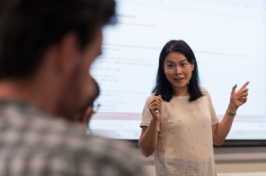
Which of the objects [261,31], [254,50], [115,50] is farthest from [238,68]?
[115,50]

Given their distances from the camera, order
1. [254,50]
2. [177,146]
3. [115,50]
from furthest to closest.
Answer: [254,50], [115,50], [177,146]

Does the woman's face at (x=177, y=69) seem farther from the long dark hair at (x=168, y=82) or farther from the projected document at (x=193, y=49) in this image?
the projected document at (x=193, y=49)

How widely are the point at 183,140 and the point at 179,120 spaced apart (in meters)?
0.11

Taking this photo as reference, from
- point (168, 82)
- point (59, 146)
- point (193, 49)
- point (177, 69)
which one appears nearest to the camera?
point (59, 146)

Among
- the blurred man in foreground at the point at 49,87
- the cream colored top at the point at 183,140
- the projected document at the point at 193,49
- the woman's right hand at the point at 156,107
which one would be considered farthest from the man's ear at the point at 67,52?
the projected document at the point at 193,49

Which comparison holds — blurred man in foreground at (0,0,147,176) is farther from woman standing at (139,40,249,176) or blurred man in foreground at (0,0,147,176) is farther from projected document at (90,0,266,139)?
projected document at (90,0,266,139)

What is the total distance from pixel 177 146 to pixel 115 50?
96cm

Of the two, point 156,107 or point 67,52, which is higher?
point 67,52

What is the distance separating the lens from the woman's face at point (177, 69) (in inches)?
73.0

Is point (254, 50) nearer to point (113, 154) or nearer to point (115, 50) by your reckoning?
point (115, 50)

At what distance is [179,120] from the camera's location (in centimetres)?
180

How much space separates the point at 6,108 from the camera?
18.4 inches

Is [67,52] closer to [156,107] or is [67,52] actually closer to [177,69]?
[156,107]

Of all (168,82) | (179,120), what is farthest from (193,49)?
(179,120)
